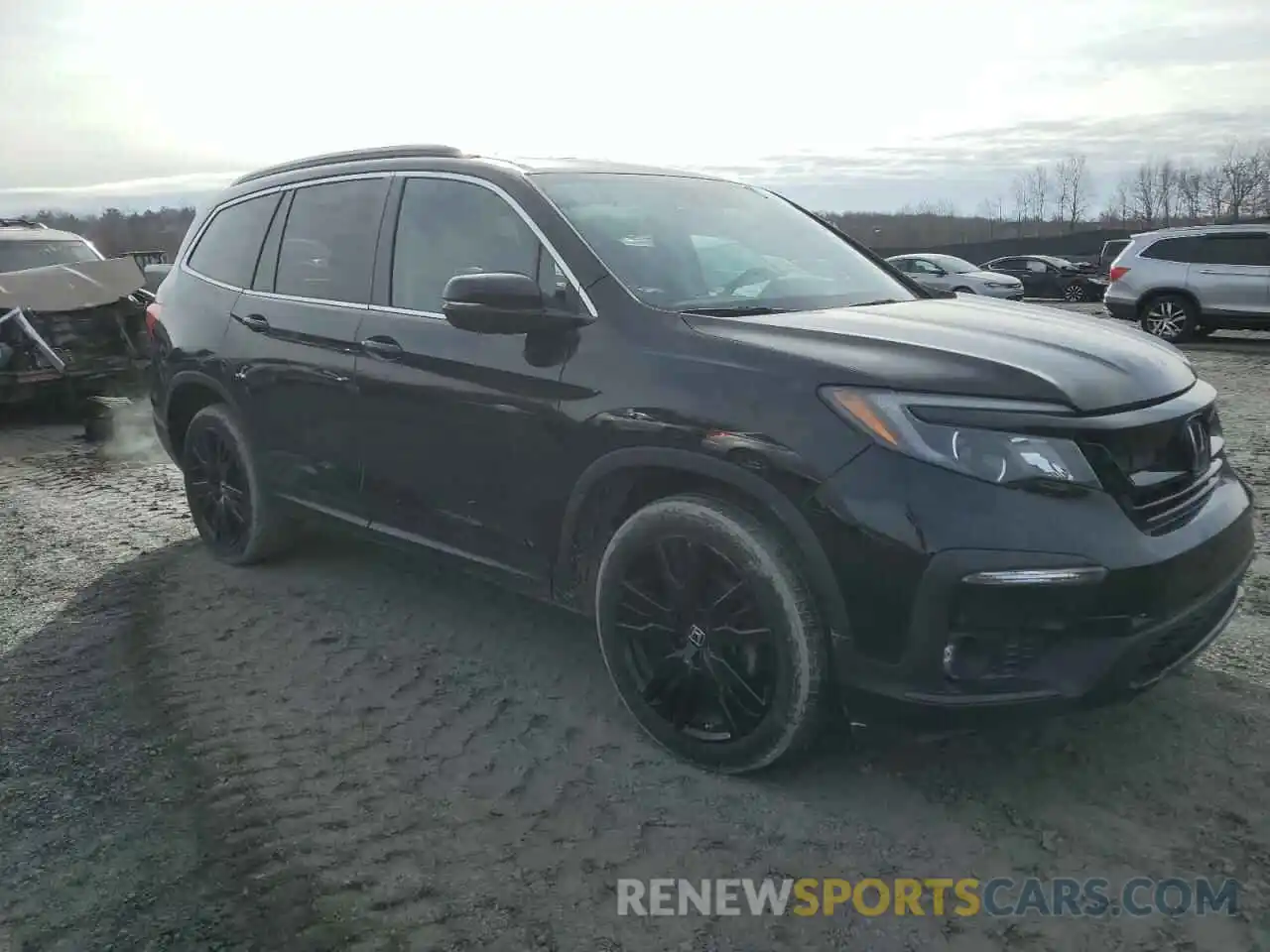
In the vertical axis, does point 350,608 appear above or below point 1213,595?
below

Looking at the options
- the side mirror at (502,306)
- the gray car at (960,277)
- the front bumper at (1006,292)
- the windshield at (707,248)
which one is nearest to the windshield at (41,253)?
the windshield at (707,248)

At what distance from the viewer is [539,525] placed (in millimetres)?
3414

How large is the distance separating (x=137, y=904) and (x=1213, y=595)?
2.90m

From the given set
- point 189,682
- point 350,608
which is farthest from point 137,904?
point 350,608

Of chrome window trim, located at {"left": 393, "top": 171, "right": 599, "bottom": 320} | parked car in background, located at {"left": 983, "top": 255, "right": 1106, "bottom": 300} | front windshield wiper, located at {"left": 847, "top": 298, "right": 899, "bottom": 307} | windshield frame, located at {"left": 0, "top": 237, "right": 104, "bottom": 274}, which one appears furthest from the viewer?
parked car in background, located at {"left": 983, "top": 255, "right": 1106, "bottom": 300}

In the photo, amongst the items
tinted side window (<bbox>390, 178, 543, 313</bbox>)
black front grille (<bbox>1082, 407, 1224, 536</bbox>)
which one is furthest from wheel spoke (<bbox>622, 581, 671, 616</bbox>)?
black front grille (<bbox>1082, 407, 1224, 536</bbox>)

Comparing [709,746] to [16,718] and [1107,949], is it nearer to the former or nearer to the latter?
[1107,949]

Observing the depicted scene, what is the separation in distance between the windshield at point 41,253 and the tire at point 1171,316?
A: 13.9 metres

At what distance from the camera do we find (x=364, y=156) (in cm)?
437

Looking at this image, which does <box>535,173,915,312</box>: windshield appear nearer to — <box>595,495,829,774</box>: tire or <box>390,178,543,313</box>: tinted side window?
<box>390,178,543,313</box>: tinted side window

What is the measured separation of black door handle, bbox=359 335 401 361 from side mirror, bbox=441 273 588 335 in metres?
0.57

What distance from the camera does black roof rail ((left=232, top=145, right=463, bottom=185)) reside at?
402 centimetres

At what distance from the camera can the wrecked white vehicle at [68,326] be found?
29.5ft

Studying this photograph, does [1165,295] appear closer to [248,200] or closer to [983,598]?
[248,200]
